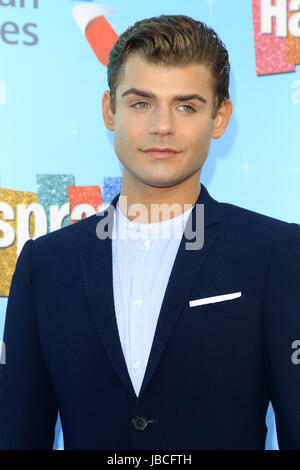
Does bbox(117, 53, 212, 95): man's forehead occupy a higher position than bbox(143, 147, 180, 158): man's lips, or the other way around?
bbox(117, 53, 212, 95): man's forehead

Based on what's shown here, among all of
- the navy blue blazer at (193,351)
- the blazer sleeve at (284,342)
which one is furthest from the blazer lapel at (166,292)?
the blazer sleeve at (284,342)

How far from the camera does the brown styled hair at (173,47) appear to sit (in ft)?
6.47

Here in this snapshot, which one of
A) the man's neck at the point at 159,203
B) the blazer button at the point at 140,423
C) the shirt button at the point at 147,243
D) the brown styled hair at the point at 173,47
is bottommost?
the blazer button at the point at 140,423

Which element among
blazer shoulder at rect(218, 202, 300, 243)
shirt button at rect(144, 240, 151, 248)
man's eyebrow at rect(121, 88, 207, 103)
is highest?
A: man's eyebrow at rect(121, 88, 207, 103)

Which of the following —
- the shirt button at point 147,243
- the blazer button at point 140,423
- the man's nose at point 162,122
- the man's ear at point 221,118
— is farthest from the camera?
the man's ear at point 221,118

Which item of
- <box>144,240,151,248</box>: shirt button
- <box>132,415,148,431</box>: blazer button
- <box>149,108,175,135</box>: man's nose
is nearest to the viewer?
<box>132,415,148,431</box>: blazer button

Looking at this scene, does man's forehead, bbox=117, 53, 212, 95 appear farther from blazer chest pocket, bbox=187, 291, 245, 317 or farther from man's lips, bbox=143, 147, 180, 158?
blazer chest pocket, bbox=187, 291, 245, 317

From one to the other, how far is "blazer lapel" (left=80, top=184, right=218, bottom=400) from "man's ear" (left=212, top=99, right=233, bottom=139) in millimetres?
239

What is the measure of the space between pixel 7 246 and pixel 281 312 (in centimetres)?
156

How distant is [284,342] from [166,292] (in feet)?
1.24

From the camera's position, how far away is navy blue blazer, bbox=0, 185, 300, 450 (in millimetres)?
1821

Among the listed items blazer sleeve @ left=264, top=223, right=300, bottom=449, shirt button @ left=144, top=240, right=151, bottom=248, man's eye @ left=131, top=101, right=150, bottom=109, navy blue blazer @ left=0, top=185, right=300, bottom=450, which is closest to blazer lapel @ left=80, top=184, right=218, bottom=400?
navy blue blazer @ left=0, top=185, right=300, bottom=450

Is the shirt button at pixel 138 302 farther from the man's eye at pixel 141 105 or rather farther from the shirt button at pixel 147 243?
the man's eye at pixel 141 105
